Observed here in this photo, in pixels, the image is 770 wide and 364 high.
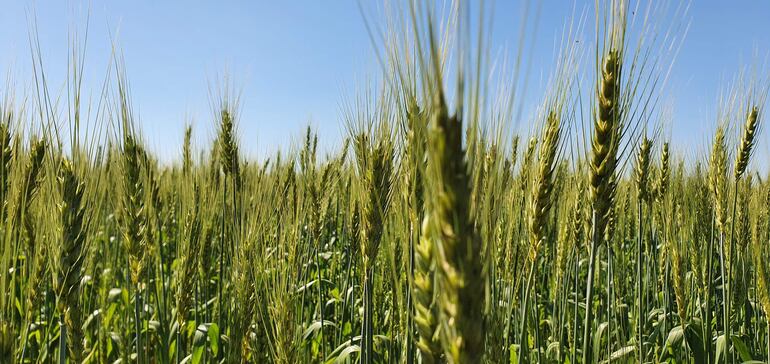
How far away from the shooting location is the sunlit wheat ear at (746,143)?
319cm

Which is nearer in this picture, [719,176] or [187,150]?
[719,176]

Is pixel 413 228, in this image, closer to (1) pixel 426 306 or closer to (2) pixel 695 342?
(1) pixel 426 306

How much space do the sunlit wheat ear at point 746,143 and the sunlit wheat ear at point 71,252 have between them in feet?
11.5

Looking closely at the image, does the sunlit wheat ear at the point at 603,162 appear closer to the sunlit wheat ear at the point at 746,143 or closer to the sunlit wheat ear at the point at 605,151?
the sunlit wheat ear at the point at 605,151

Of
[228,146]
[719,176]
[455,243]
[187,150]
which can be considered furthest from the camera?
[187,150]

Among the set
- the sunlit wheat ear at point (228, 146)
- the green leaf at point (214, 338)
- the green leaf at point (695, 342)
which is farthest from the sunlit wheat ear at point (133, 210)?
the green leaf at point (695, 342)

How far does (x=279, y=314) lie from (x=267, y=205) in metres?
0.83

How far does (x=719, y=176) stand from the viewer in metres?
3.15

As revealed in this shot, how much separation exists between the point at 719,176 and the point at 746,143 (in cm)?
31

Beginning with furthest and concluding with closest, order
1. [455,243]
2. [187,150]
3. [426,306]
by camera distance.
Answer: [187,150] → [426,306] → [455,243]

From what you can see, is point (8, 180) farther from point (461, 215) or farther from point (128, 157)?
point (461, 215)

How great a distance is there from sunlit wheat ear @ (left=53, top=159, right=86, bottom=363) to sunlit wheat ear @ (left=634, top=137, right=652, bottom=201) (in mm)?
2946

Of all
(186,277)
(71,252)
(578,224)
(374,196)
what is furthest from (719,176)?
(71,252)

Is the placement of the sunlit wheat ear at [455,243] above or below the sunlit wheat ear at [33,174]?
below
